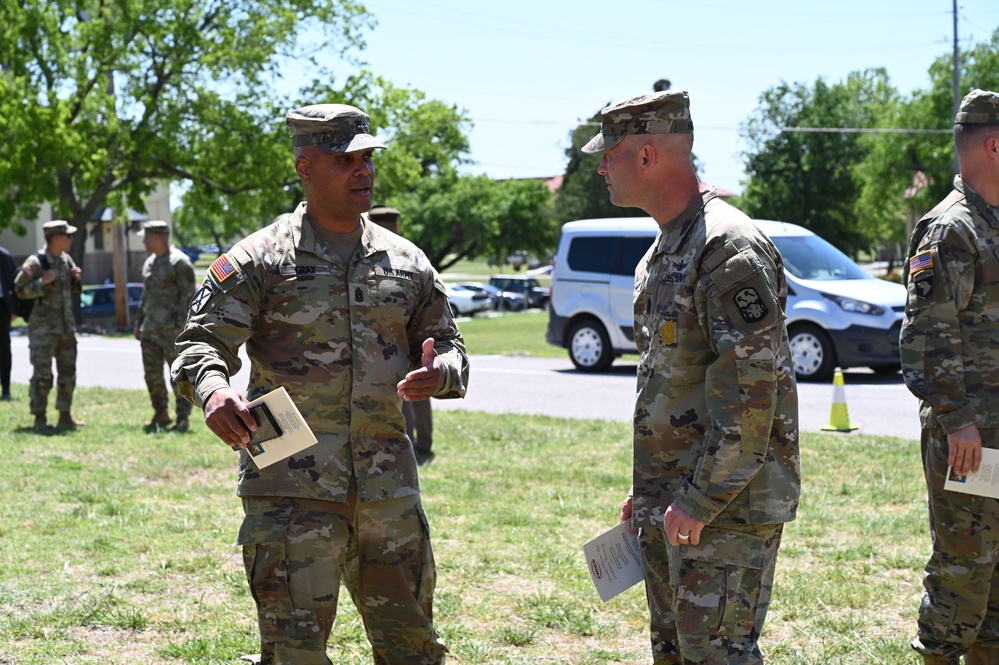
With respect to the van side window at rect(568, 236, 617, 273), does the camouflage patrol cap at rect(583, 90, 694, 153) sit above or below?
above

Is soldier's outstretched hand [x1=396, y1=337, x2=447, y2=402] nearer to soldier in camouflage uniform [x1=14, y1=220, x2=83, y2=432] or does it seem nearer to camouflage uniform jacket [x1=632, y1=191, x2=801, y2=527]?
camouflage uniform jacket [x1=632, y1=191, x2=801, y2=527]

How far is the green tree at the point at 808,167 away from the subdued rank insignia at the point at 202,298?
57.5 meters

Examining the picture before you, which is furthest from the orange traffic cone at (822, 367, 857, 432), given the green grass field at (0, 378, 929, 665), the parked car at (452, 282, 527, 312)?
the parked car at (452, 282, 527, 312)

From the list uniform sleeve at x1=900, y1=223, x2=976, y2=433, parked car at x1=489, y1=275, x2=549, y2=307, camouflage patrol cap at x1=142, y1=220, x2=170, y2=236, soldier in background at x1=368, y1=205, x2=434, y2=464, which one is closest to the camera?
uniform sleeve at x1=900, y1=223, x2=976, y2=433

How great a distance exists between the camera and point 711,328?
298 centimetres

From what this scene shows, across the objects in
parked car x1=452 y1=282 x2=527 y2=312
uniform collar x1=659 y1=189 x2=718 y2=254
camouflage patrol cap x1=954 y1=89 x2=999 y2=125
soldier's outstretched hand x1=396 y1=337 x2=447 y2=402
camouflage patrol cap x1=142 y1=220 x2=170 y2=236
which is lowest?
parked car x1=452 y1=282 x2=527 y2=312

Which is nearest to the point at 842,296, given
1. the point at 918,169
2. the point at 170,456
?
the point at 170,456

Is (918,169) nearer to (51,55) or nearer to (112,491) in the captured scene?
(51,55)

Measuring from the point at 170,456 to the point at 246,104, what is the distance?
24.0 m

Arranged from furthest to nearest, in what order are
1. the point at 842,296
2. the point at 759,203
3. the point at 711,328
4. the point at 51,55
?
the point at 759,203 → the point at 51,55 → the point at 842,296 → the point at 711,328

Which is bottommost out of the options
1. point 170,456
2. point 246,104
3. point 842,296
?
point 170,456

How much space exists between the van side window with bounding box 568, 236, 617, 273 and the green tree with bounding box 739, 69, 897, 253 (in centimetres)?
4482

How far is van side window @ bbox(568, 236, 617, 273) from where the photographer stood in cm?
1582

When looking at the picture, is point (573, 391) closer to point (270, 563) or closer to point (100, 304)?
point (270, 563)
